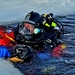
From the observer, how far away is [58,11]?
12180 millimetres

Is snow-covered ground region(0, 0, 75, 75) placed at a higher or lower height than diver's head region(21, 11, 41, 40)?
lower

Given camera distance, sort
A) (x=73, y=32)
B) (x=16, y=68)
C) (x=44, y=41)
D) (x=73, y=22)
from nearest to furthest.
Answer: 1. (x=16, y=68)
2. (x=44, y=41)
3. (x=73, y=32)
4. (x=73, y=22)

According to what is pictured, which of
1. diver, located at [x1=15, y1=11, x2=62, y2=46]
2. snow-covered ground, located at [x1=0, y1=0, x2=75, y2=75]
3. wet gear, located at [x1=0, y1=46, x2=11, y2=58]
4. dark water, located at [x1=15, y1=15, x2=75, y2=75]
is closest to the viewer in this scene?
dark water, located at [x1=15, y1=15, x2=75, y2=75]

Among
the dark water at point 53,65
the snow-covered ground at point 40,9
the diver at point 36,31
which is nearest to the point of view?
the dark water at point 53,65

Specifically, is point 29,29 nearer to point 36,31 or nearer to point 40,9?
point 36,31

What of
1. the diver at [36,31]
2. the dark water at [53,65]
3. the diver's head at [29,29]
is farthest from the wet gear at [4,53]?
the diver's head at [29,29]

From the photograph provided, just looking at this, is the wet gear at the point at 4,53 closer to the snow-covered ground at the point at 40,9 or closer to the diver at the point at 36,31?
the diver at the point at 36,31

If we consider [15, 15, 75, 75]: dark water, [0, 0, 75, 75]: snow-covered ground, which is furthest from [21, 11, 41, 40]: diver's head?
[0, 0, 75, 75]: snow-covered ground

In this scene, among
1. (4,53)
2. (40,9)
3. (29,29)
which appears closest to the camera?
(4,53)

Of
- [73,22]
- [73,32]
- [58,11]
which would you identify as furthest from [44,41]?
A: [58,11]

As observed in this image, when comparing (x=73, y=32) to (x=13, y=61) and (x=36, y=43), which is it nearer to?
(x=36, y=43)

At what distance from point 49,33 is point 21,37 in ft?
2.67

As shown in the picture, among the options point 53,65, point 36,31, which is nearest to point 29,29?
point 36,31

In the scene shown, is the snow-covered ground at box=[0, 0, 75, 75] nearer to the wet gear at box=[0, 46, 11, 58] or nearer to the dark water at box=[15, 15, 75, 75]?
the dark water at box=[15, 15, 75, 75]
